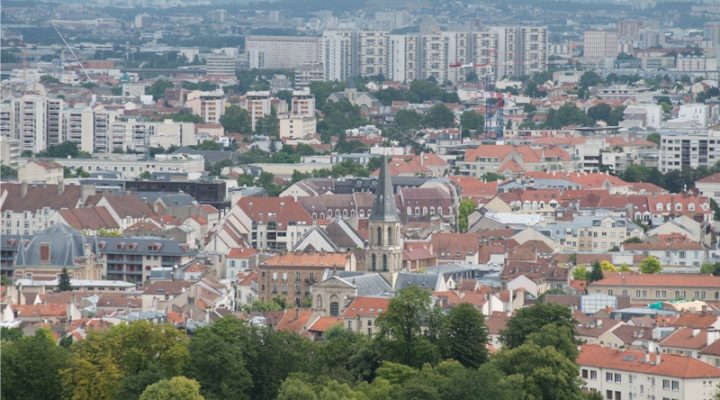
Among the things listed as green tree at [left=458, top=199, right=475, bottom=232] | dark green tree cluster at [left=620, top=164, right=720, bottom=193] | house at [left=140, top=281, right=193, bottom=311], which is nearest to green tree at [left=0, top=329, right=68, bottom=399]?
house at [left=140, top=281, right=193, bottom=311]

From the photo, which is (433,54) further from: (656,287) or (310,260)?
(656,287)

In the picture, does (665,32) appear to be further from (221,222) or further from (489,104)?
(221,222)

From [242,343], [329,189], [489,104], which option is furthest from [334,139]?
[242,343]

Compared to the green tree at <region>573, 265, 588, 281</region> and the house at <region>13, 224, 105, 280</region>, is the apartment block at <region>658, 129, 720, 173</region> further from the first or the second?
the house at <region>13, 224, 105, 280</region>

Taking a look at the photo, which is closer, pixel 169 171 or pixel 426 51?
pixel 169 171

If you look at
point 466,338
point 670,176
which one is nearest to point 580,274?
point 466,338

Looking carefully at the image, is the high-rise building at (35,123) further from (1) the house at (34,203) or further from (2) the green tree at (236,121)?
(1) the house at (34,203)

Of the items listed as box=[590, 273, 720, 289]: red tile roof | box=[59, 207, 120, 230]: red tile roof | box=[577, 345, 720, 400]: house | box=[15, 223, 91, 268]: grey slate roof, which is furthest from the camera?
box=[59, 207, 120, 230]: red tile roof
